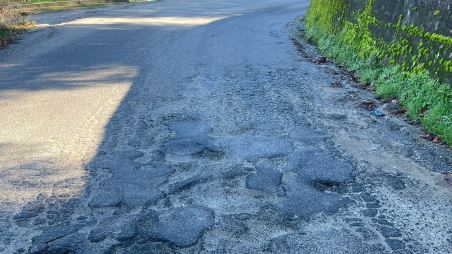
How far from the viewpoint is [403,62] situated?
7.09 metres

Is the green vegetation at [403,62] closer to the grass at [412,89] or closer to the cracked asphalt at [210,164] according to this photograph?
the grass at [412,89]

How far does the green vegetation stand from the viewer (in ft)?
18.5

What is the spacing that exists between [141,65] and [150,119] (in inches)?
139

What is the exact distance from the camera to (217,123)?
5832 mm

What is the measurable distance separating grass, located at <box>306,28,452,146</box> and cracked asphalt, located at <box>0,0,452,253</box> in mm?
228

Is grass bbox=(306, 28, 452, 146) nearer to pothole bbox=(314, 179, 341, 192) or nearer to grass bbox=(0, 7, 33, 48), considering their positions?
pothole bbox=(314, 179, 341, 192)

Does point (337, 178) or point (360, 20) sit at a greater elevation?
point (360, 20)

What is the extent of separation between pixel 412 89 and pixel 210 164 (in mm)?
3268

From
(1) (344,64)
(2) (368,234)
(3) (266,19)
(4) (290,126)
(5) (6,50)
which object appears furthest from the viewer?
(3) (266,19)

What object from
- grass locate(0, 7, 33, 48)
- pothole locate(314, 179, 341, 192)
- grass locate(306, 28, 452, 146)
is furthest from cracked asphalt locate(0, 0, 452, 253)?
grass locate(0, 7, 33, 48)

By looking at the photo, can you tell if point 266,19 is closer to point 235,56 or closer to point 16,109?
point 235,56

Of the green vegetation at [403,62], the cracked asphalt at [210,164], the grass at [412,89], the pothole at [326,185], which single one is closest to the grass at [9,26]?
the cracked asphalt at [210,164]

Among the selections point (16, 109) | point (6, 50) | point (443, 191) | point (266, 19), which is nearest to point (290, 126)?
point (443, 191)

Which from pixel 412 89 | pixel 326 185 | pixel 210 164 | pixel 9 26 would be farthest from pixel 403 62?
pixel 9 26
